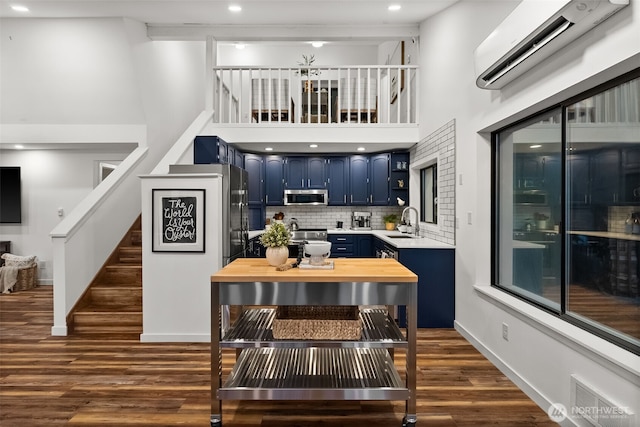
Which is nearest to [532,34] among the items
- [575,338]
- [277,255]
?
[575,338]

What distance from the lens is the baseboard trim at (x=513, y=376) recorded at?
2.45m

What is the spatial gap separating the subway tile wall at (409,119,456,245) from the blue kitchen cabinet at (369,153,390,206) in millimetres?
1560

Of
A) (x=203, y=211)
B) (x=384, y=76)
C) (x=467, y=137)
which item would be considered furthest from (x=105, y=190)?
(x=384, y=76)

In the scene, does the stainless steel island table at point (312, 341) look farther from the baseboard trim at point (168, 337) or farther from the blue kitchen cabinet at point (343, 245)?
the blue kitchen cabinet at point (343, 245)

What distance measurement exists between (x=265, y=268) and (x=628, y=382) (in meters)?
2.01

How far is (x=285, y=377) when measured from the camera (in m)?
2.36

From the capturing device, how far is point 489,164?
3504mm

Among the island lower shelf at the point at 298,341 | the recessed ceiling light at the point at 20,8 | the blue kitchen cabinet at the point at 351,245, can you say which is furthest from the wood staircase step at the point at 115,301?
the blue kitchen cabinet at the point at 351,245

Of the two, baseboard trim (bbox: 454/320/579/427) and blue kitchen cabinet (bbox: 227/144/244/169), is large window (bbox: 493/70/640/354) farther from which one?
blue kitchen cabinet (bbox: 227/144/244/169)

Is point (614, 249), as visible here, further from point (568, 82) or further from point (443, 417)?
point (443, 417)

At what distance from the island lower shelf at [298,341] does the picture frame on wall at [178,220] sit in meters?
1.44

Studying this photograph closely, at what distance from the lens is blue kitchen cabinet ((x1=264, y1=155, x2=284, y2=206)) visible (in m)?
6.76

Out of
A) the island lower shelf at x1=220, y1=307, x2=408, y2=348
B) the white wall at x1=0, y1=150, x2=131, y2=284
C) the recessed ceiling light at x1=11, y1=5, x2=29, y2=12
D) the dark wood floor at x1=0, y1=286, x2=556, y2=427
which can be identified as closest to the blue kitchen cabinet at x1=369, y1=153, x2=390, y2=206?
the dark wood floor at x1=0, y1=286, x2=556, y2=427

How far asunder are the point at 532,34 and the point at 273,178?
506 centimetres
